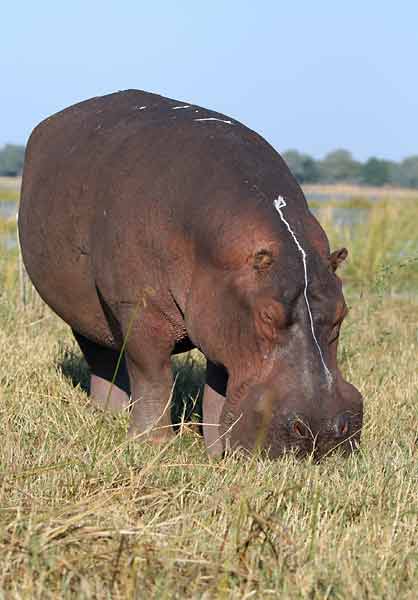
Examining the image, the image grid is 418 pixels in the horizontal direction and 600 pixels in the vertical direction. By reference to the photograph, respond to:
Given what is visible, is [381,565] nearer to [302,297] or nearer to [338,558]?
[338,558]

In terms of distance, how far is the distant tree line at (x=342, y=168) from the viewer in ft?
202

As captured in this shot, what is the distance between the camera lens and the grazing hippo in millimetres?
3873

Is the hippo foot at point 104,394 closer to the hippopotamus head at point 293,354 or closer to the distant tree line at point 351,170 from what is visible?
the hippopotamus head at point 293,354

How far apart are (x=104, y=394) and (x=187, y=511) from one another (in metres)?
2.28

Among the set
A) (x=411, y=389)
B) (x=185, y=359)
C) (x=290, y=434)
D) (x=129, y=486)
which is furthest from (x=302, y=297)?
(x=185, y=359)

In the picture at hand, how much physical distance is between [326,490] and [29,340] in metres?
3.10

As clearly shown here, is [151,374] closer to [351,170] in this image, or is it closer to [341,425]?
[341,425]

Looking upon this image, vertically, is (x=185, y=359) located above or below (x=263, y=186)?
below

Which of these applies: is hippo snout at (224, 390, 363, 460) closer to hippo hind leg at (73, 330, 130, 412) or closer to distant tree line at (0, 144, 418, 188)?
hippo hind leg at (73, 330, 130, 412)

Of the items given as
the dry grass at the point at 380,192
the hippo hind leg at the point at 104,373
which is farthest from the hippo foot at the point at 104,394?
the dry grass at the point at 380,192

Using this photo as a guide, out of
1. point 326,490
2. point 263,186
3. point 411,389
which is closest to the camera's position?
point 326,490

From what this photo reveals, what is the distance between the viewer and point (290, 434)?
3.88m

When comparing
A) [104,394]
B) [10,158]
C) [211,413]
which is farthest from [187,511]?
[10,158]

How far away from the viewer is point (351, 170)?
75.4 metres
